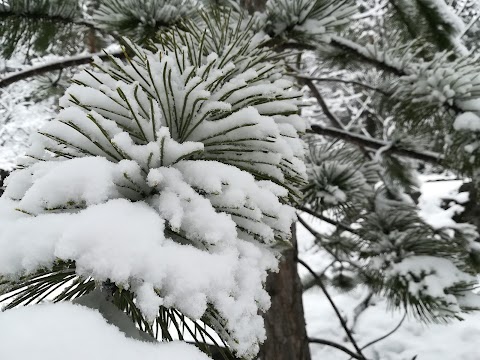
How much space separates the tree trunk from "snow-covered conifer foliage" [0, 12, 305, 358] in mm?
905

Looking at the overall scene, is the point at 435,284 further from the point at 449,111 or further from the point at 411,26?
the point at 411,26

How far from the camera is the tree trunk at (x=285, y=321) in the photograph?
54.3 inches

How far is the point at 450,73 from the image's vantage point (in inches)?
39.9

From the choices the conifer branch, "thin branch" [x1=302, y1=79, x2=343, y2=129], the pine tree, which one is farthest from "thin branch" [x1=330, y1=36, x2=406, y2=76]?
the conifer branch

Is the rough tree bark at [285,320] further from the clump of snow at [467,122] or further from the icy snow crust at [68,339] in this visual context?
Answer: the icy snow crust at [68,339]

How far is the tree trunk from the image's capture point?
1.38m

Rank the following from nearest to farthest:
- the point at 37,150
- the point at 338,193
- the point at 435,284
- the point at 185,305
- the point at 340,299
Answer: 1. the point at 185,305
2. the point at 37,150
3. the point at 435,284
4. the point at 338,193
5. the point at 340,299

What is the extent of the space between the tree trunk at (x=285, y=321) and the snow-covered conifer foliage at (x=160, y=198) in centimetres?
91

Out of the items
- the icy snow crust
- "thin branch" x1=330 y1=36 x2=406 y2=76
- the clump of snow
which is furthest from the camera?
"thin branch" x1=330 y1=36 x2=406 y2=76

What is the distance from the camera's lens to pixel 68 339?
274 mm

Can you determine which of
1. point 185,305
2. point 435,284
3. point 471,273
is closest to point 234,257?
point 185,305

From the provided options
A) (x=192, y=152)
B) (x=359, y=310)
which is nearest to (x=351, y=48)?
(x=192, y=152)

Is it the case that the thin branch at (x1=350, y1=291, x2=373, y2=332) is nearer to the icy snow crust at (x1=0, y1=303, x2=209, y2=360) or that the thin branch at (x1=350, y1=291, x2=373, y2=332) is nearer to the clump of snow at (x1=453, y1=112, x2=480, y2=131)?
the clump of snow at (x1=453, y1=112, x2=480, y2=131)

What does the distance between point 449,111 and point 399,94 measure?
0.18 metres
